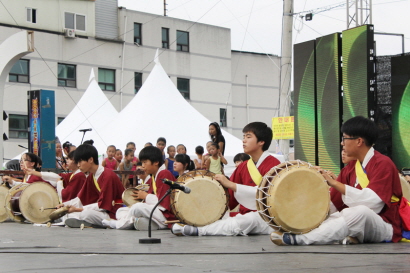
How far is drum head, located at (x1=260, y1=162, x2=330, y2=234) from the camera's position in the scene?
5492 mm

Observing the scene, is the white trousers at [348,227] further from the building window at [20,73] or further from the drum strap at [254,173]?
the building window at [20,73]

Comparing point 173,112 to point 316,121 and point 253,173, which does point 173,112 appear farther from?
point 253,173

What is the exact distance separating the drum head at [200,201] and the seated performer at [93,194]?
6.62 feet

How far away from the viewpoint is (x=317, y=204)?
5.54 m

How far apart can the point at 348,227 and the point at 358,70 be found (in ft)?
19.0

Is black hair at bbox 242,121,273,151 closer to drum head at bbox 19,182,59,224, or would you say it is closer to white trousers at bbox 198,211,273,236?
white trousers at bbox 198,211,273,236

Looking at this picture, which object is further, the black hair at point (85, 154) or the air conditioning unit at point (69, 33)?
the air conditioning unit at point (69, 33)

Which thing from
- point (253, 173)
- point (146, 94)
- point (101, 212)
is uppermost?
point (146, 94)

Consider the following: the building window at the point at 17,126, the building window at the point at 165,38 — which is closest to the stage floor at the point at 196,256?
the building window at the point at 17,126

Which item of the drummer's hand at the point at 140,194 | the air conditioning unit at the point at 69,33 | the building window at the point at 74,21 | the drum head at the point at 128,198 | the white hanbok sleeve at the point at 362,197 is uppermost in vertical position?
the building window at the point at 74,21

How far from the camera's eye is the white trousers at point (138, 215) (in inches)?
316

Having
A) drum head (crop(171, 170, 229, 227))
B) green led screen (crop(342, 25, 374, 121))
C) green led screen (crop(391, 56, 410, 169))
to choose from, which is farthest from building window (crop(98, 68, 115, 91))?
drum head (crop(171, 170, 229, 227))

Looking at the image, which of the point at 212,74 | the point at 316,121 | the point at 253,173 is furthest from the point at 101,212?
the point at 212,74

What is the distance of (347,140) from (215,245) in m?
1.45
